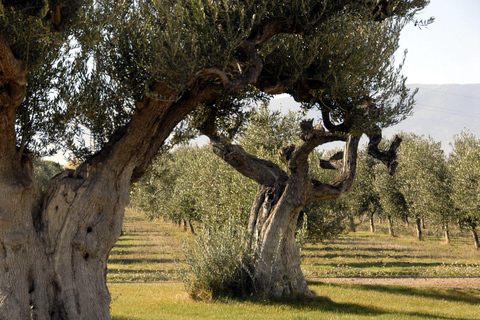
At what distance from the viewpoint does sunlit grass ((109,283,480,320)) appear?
12867 mm

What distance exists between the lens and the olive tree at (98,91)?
8.21m

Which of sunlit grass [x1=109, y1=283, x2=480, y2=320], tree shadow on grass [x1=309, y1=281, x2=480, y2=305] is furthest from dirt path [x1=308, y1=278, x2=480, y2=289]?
sunlit grass [x1=109, y1=283, x2=480, y2=320]

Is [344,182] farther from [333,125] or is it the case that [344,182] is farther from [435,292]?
[435,292]

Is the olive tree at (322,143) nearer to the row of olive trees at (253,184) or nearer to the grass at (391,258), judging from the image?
the row of olive trees at (253,184)

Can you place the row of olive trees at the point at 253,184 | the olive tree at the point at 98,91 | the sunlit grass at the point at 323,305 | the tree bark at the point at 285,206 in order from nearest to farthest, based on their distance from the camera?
the olive tree at the point at 98,91
the sunlit grass at the point at 323,305
the tree bark at the point at 285,206
the row of olive trees at the point at 253,184

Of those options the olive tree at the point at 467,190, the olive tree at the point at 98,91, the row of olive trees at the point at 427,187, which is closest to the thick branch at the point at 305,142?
the olive tree at the point at 98,91

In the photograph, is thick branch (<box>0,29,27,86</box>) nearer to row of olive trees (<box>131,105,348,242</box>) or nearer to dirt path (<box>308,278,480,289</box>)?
row of olive trees (<box>131,105,348,242</box>)

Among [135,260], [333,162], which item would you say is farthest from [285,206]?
[135,260]

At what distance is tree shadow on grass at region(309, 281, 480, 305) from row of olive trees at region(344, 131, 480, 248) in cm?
1842

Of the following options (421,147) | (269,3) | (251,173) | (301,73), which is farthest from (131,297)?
(421,147)

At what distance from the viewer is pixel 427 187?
41625 millimetres

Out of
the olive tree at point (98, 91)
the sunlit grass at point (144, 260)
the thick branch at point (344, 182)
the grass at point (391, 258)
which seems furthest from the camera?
the grass at point (391, 258)

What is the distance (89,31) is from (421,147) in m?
44.6

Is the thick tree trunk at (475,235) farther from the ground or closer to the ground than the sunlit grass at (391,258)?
farther from the ground
